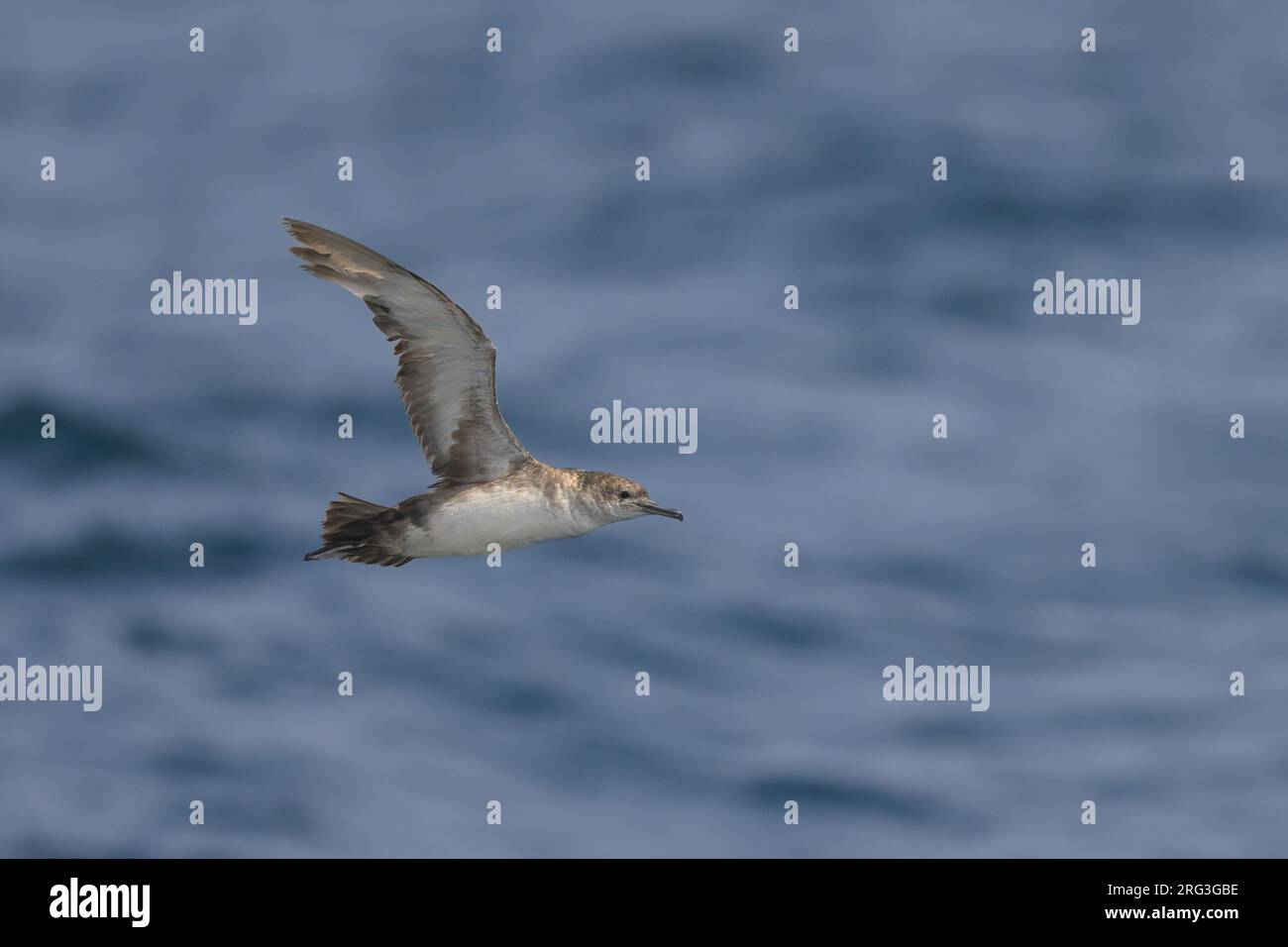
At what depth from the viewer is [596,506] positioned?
1666 cm

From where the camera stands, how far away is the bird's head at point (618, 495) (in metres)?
16.7

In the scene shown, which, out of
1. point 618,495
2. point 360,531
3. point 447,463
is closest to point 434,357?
point 447,463

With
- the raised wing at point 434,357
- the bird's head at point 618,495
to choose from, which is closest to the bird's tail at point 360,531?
the raised wing at point 434,357

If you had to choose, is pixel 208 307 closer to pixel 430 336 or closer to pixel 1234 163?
pixel 430 336

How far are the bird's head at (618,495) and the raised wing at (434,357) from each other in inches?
24.6

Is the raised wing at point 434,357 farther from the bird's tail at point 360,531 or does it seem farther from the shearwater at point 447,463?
the bird's tail at point 360,531

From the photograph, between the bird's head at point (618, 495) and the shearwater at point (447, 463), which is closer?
the shearwater at point (447, 463)

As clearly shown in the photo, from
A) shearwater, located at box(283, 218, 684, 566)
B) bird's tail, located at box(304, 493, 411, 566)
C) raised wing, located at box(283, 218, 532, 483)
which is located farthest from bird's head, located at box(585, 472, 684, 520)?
bird's tail, located at box(304, 493, 411, 566)

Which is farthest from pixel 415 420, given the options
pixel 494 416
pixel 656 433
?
pixel 656 433

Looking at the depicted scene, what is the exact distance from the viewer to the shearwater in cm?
1620

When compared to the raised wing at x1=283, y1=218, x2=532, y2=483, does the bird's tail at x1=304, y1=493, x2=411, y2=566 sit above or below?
below

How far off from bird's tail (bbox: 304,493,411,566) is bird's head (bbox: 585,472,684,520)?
1.61 m

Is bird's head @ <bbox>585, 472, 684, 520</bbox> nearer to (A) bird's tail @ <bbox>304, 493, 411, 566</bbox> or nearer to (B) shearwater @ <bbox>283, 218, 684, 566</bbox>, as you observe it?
(B) shearwater @ <bbox>283, 218, 684, 566</bbox>

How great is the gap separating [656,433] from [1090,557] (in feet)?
56.5
